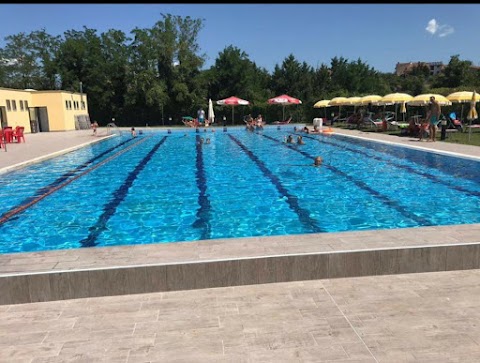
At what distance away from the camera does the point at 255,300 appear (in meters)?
3.40

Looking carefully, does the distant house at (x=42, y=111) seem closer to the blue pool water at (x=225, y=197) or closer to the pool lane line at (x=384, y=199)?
the blue pool water at (x=225, y=197)

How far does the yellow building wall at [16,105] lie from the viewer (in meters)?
22.8

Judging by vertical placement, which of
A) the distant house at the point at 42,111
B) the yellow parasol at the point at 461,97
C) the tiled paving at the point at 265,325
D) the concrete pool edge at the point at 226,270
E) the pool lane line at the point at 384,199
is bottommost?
the pool lane line at the point at 384,199

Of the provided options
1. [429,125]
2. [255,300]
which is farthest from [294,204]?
[429,125]

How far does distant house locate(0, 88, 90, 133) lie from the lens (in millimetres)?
23516

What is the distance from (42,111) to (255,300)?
28569mm

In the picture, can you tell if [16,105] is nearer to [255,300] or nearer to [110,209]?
[110,209]

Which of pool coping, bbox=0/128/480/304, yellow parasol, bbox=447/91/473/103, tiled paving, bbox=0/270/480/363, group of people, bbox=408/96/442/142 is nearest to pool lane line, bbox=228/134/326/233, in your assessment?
pool coping, bbox=0/128/480/304

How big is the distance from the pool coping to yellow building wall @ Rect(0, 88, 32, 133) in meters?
22.4

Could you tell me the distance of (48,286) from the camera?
347 cm

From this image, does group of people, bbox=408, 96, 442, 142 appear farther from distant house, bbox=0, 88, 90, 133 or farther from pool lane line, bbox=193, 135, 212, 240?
distant house, bbox=0, 88, 90, 133

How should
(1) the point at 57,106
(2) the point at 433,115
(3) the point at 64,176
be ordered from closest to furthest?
(3) the point at 64,176, (2) the point at 433,115, (1) the point at 57,106

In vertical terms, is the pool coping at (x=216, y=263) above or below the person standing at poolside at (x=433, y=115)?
below

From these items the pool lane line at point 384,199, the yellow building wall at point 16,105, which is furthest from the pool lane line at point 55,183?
the yellow building wall at point 16,105
